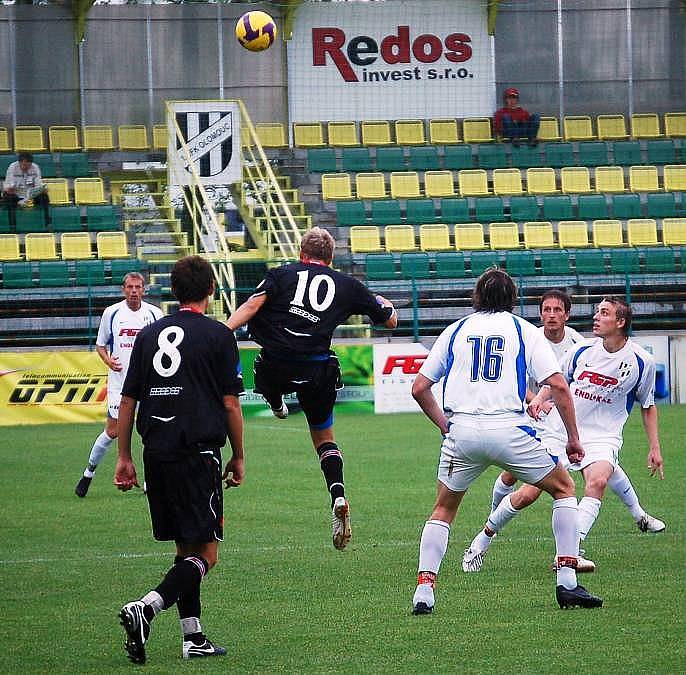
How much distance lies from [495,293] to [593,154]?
23.2 meters

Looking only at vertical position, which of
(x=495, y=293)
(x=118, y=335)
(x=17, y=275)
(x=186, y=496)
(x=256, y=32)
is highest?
(x=256, y=32)

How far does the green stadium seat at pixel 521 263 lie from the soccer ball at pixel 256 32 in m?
5.74

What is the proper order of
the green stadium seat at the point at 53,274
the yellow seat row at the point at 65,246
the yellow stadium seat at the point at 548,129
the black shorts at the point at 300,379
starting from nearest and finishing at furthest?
the black shorts at the point at 300,379 < the green stadium seat at the point at 53,274 < the yellow seat row at the point at 65,246 < the yellow stadium seat at the point at 548,129

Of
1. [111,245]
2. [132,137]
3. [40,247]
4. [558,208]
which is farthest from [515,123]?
[40,247]

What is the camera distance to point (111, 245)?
24562 mm

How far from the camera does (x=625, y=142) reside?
2958 cm

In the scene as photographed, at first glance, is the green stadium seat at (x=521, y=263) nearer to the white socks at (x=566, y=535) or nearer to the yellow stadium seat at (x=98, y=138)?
the yellow stadium seat at (x=98, y=138)

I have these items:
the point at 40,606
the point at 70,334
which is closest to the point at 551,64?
the point at 70,334

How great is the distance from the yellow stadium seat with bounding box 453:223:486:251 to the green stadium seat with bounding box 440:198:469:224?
3.12 feet

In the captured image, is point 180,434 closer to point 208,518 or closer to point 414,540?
point 208,518

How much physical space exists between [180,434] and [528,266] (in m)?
18.7

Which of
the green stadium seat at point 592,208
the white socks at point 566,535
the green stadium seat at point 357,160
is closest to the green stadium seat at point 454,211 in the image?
the green stadium seat at point 357,160

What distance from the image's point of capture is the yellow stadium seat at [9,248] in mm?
24089

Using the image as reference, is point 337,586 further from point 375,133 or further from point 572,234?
point 375,133
